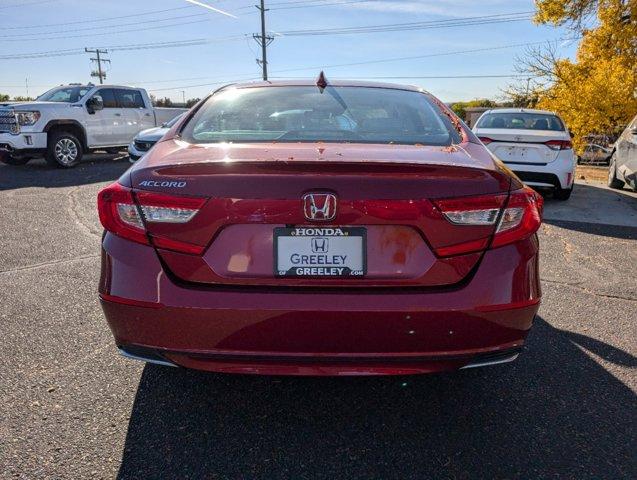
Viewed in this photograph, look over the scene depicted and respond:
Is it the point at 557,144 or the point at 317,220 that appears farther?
the point at 557,144

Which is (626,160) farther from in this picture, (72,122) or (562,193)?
(72,122)

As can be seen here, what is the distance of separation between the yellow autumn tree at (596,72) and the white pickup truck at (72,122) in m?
12.6

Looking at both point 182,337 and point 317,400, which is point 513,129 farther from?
point 182,337

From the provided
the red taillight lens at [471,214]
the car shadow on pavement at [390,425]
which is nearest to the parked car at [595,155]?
the car shadow on pavement at [390,425]

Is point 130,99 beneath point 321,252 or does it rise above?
above

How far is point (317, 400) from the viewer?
2.61 meters

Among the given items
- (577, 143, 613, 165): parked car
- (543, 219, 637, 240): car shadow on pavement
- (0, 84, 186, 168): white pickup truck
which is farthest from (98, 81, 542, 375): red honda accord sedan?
(577, 143, 613, 165): parked car

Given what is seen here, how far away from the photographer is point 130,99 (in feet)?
47.1

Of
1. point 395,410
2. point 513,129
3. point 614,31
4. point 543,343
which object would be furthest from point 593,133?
point 395,410

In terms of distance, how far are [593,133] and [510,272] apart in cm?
1834

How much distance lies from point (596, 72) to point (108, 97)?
14114 mm

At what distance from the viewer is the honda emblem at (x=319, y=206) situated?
6.31 feet

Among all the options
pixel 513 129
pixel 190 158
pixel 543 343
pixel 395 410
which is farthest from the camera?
pixel 513 129

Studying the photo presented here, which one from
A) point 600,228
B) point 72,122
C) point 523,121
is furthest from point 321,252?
point 72,122
